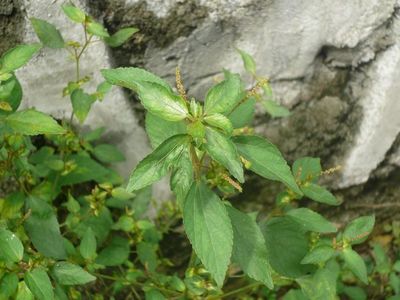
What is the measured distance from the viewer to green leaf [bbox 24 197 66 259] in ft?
5.23

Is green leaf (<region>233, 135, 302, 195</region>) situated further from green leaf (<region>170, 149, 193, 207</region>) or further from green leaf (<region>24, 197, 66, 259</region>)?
green leaf (<region>24, 197, 66, 259</region>)

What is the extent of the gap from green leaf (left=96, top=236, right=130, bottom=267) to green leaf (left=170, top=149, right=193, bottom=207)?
74 centimetres

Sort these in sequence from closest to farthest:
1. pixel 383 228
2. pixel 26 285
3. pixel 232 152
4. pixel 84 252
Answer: pixel 232 152
pixel 26 285
pixel 84 252
pixel 383 228

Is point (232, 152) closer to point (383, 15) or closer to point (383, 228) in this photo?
point (383, 15)

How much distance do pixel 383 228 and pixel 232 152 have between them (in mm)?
1567

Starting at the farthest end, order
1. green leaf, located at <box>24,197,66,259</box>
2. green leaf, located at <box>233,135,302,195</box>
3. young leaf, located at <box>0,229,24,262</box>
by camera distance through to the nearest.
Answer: green leaf, located at <box>24,197,66,259</box>, young leaf, located at <box>0,229,24,262</box>, green leaf, located at <box>233,135,302,195</box>

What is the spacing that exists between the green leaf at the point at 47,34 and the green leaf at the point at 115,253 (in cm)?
72

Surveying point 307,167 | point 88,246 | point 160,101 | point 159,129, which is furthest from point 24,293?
point 307,167

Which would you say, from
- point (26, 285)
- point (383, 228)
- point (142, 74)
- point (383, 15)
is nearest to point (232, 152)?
point (142, 74)

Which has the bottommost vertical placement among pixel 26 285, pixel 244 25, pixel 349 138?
pixel 349 138

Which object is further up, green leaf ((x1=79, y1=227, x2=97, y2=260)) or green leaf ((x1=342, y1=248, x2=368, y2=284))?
green leaf ((x1=79, y1=227, x2=97, y2=260))

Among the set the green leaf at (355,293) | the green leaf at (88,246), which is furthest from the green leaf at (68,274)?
the green leaf at (355,293)

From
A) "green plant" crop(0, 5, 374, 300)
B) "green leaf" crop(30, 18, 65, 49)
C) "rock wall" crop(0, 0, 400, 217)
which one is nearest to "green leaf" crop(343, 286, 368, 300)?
"green plant" crop(0, 5, 374, 300)

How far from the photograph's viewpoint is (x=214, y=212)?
1162mm
